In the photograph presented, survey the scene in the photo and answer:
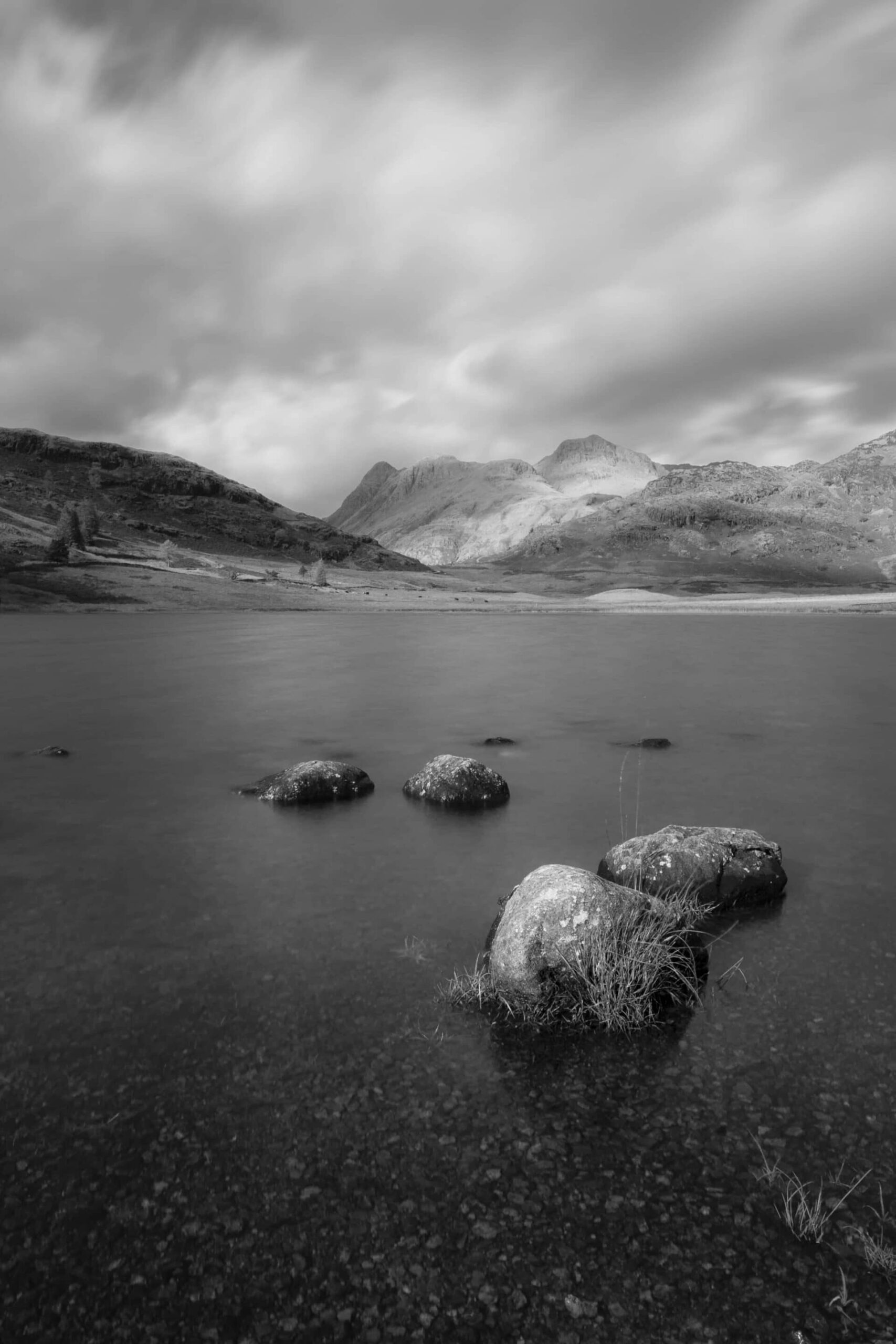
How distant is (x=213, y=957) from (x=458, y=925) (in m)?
3.56

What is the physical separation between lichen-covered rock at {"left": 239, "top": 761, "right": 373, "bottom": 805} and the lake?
30.2 inches

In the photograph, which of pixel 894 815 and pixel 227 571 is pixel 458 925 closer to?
pixel 894 815

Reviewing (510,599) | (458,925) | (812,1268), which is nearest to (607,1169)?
(812,1268)

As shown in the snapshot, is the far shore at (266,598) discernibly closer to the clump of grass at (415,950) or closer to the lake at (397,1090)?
the lake at (397,1090)

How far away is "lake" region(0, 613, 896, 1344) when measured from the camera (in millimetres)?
5691

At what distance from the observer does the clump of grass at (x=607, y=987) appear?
912 cm

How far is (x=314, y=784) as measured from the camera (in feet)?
62.4

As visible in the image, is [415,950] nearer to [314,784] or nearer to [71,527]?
[314,784]

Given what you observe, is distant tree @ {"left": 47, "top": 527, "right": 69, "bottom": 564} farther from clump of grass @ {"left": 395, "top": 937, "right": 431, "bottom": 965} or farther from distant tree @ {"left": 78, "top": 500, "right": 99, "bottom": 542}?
clump of grass @ {"left": 395, "top": 937, "right": 431, "bottom": 965}

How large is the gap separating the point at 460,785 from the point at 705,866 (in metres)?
7.33

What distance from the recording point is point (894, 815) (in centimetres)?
1827

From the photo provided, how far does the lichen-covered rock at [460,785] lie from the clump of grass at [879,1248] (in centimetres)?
1246

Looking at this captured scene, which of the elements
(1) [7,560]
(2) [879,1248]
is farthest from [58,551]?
(2) [879,1248]

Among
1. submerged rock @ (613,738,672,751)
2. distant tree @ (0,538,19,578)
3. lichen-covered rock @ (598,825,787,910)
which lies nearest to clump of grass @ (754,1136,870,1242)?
lichen-covered rock @ (598,825,787,910)
